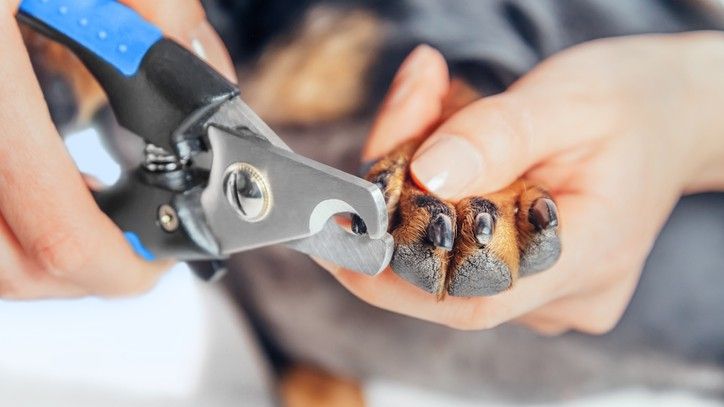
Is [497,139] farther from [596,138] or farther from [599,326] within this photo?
[599,326]

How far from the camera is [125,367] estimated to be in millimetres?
686

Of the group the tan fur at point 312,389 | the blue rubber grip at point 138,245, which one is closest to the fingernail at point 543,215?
the blue rubber grip at point 138,245

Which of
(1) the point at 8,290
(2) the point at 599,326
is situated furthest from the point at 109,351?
(2) the point at 599,326

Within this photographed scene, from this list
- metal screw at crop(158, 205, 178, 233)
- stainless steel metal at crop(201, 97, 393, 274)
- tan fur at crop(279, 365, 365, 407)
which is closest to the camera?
stainless steel metal at crop(201, 97, 393, 274)

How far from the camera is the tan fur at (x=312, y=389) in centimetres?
78

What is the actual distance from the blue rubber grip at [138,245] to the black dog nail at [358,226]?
17cm

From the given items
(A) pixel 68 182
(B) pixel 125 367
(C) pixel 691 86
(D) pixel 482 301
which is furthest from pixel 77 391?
(C) pixel 691 86

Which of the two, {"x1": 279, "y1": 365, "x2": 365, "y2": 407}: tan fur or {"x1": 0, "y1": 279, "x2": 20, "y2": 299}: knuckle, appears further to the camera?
{"x1": 279, "y1": 365, "x2": 365, "y2": 407}: tan fur

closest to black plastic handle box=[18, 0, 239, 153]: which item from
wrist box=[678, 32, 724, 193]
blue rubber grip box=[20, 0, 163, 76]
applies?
blue rubber grip box=[20, 0, 163, 76]

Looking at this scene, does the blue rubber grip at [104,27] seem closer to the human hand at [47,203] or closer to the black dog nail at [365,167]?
the human hand at [47,203]

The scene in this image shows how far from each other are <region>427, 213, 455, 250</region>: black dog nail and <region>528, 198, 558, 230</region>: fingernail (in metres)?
0.05

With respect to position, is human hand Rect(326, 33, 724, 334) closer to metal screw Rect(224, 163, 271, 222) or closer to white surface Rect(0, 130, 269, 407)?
metal screw Rect(224, 163, 271, 222)

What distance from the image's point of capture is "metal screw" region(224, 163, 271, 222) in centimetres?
43

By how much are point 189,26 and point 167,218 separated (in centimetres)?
12
